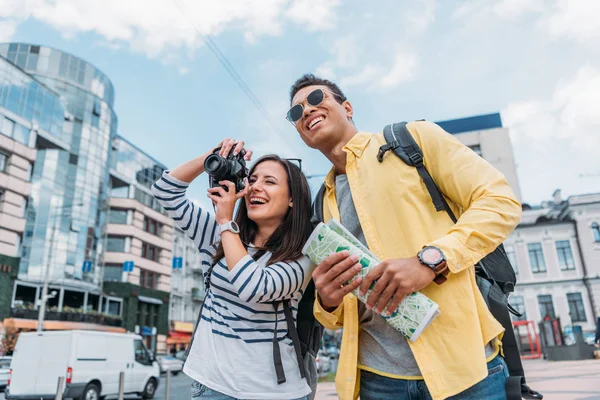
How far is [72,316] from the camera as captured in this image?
3209 cm

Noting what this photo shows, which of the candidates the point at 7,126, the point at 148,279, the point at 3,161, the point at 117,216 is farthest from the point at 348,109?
the point at 148,279

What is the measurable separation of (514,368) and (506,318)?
7.2 inches

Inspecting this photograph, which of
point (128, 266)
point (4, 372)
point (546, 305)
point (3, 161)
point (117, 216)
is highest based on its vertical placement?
point (3, 161)

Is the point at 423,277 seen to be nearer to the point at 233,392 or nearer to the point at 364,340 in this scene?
the point at 364,340

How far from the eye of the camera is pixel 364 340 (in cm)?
185

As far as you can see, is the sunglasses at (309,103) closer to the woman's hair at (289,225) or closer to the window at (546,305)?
the woman's hair at (289,225)

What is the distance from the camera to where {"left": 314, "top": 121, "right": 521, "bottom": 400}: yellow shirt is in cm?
154

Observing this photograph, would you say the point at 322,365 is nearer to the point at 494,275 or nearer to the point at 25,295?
the point at 25,295

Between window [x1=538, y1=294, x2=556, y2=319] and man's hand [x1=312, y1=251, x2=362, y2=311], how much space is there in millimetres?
35734

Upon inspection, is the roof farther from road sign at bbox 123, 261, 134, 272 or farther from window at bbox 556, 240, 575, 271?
road sign at bbox 123, 261, 134, 272

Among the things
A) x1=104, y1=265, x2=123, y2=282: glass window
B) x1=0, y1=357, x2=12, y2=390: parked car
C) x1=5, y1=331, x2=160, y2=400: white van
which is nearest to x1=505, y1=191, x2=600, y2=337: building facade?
x1=5, y1=331, x2=160, y2=400: white van

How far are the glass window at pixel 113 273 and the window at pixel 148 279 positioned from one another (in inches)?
96.4

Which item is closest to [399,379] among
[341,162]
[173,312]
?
[341,162]

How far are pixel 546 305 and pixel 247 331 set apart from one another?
35.9 meters
